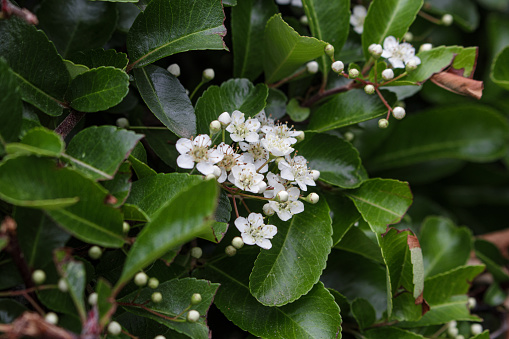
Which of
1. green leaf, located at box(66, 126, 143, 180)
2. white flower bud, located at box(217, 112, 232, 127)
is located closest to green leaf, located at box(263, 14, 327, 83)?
white flower bud, located at box(217, 112, 232, 127)

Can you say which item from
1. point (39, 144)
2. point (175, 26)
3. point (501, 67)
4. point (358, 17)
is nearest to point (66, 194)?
point (39, 144)

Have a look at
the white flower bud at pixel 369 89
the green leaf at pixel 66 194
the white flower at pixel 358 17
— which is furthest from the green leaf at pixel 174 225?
the white flower at pixel 358 17

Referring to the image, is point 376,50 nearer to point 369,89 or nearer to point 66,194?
point 369,89

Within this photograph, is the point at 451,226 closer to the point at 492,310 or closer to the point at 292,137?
the point at 492,310

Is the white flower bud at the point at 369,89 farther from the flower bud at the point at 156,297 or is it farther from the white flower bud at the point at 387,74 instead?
the flower bud at the point at 156,297

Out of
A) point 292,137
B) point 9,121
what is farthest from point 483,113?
point 9,121
